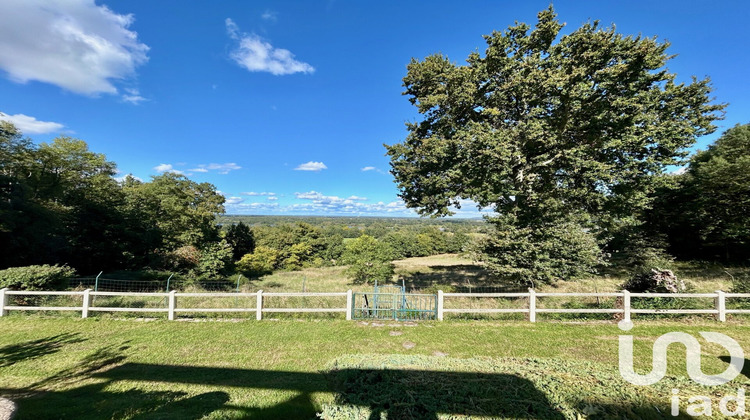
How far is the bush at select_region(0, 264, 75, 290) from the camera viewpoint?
29.6 feet

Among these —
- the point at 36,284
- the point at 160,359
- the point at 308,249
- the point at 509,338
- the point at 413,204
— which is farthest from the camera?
the point at 308,249

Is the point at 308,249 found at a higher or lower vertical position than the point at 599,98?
lower

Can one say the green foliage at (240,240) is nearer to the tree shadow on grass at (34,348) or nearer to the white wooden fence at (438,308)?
the white wooden fence at (438,308)

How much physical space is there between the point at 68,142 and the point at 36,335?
32.1m

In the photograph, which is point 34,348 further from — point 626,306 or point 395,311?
point 626,306

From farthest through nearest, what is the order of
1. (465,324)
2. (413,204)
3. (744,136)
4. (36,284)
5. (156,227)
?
1. (156,227)
2. (744,136)
3. (413,204)
4. (36,284)
5. (465,324)

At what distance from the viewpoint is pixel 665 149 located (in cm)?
1264

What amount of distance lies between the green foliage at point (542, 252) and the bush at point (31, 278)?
15.7m

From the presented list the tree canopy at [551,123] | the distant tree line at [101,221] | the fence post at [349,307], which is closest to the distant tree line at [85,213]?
the distant tree line at [101,221]

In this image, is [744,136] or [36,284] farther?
[744,136]

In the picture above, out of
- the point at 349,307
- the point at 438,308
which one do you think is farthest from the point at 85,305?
the point at 438,308

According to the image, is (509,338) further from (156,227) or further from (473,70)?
(156,227)

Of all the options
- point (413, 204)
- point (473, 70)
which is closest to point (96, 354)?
point (413, 204)

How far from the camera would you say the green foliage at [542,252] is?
1088 centimetres
